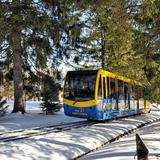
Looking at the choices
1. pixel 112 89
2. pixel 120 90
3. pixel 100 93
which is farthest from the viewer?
pixel 120 90

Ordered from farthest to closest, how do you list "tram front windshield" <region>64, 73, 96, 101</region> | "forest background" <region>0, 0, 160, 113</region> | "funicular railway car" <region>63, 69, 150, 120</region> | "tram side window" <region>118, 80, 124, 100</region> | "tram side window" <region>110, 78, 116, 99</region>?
"tram side window" <region>118, 80, 124, 100</region>
"tram side window" <region>110, 78, 116, 99</region>
"tram front windshield" <region>64, 73, 96, 101</region>
"funicular railway car" <region>63, 69, 150, 120</region>
"forest background" <region>0, 0, 160, 113</region>

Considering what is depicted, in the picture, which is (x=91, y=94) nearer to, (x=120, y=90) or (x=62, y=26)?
(x=120, y=90)

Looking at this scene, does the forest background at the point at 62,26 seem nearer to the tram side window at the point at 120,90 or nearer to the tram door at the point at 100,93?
the tram side window at the point at 120,90

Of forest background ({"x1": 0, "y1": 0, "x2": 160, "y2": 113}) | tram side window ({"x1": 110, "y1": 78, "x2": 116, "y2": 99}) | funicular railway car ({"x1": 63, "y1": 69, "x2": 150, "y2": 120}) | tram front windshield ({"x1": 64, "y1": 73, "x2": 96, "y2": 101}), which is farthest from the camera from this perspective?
tram side window ({"x1": 110, "y1": 78, "x2": 116, "y2": 99})

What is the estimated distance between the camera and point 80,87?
25.8 m

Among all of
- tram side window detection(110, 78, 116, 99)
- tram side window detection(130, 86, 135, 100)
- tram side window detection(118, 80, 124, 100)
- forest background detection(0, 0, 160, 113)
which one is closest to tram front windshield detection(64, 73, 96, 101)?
tram side window detection(110, 78, 116, 99)

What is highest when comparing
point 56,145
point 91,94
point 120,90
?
point 120,90

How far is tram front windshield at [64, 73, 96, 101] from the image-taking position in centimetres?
2525

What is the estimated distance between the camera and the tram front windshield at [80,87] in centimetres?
2525

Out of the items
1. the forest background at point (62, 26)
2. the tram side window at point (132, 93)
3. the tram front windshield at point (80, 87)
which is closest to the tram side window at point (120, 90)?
the forest background at point (62, 26)

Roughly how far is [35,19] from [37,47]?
2.39 metres

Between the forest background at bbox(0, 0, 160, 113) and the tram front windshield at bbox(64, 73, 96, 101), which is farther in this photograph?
the tram front windshield at bbox(64, 73, 96, 101)

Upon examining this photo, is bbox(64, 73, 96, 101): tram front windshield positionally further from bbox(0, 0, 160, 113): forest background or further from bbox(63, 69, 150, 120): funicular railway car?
bbox(0, 0, 160, 113): forest background

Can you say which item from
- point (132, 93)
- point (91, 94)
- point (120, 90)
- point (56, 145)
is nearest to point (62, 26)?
point (56, 145)
